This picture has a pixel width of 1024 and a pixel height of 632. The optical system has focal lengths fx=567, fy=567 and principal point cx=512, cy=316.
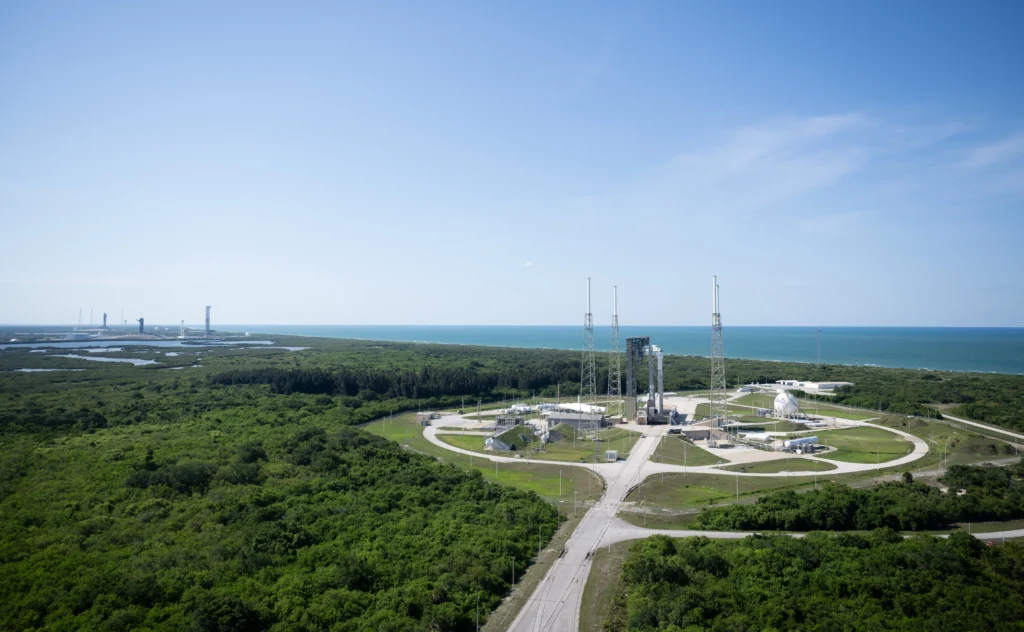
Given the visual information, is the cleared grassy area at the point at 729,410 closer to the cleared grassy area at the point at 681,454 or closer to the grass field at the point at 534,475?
the cleared grassy area at the point at 681,454

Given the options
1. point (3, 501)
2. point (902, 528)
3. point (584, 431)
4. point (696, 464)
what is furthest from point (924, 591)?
point (3, 501)

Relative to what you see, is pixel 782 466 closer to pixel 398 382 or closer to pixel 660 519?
pixel 660 519

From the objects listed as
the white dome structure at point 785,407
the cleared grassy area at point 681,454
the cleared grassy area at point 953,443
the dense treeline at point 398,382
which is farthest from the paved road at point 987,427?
the dense treeline at point 398,382

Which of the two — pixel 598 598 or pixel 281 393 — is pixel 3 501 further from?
pixel 281 393

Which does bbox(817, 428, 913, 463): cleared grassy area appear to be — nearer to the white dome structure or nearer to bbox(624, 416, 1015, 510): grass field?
bbox(624, 416, 1015, 510): grass field

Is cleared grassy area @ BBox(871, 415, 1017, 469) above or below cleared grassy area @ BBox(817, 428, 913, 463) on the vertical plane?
above

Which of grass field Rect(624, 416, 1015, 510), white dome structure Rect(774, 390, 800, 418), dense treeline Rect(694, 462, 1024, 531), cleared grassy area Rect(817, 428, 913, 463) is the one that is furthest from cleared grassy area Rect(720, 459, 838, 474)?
white dome structure Rect(774, 390, 800, 418)
